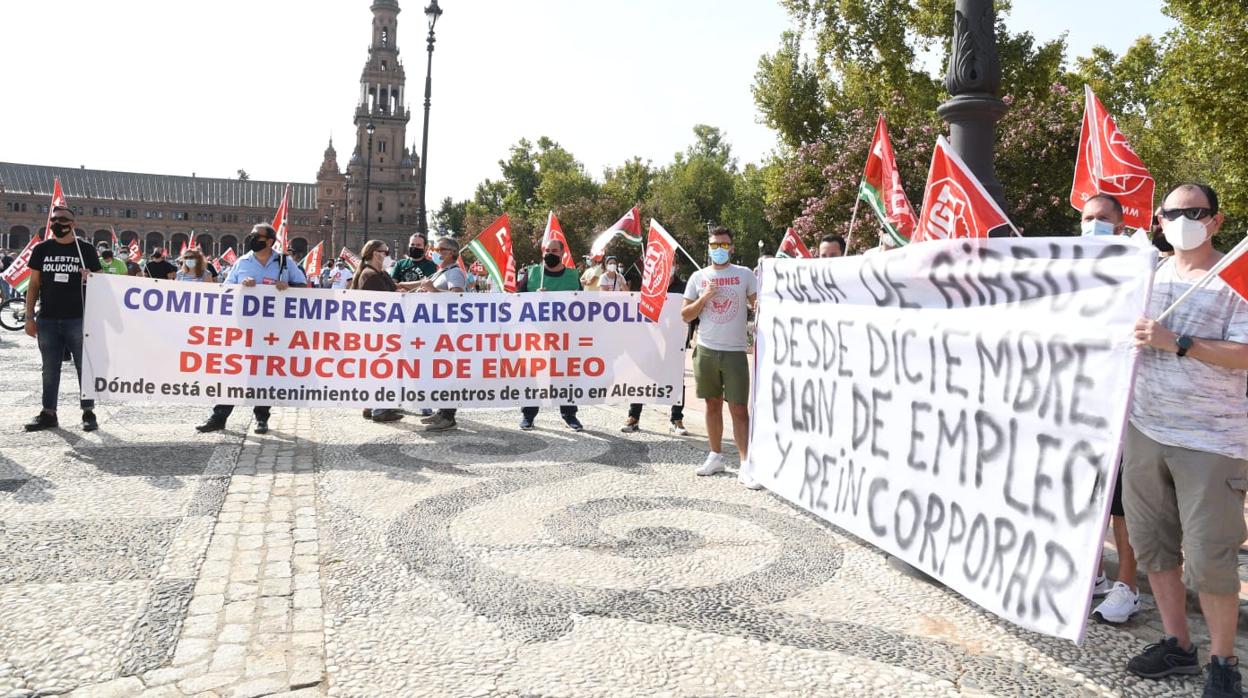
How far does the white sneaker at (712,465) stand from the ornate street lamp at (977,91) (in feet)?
8.71

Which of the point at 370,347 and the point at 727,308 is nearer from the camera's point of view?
the point at 727,308

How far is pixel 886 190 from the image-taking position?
6547 mm

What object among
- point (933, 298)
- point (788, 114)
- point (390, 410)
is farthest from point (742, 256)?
point (933, 298)

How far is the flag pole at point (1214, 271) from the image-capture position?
3.00m

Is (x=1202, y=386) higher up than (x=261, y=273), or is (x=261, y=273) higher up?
(x=261, y=273)

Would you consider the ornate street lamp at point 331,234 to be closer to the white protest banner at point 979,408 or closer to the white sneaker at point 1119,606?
the white protest banner at point 979,408

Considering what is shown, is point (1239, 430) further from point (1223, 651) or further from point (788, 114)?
point (788, 114)

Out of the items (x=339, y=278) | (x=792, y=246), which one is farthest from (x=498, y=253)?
(x=339, y=278)

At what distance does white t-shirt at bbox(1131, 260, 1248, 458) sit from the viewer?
10.6 feet

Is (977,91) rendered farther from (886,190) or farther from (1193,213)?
(1193,213)

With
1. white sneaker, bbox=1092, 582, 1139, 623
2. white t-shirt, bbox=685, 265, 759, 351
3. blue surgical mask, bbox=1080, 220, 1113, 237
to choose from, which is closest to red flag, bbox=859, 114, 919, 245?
white t-shirt, bbox=685, 265, 759, 351

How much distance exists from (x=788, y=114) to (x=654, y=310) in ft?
102

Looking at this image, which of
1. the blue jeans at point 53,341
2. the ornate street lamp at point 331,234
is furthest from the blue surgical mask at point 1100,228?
the ornate street lamp at point 331,234

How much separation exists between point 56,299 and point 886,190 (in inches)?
272
